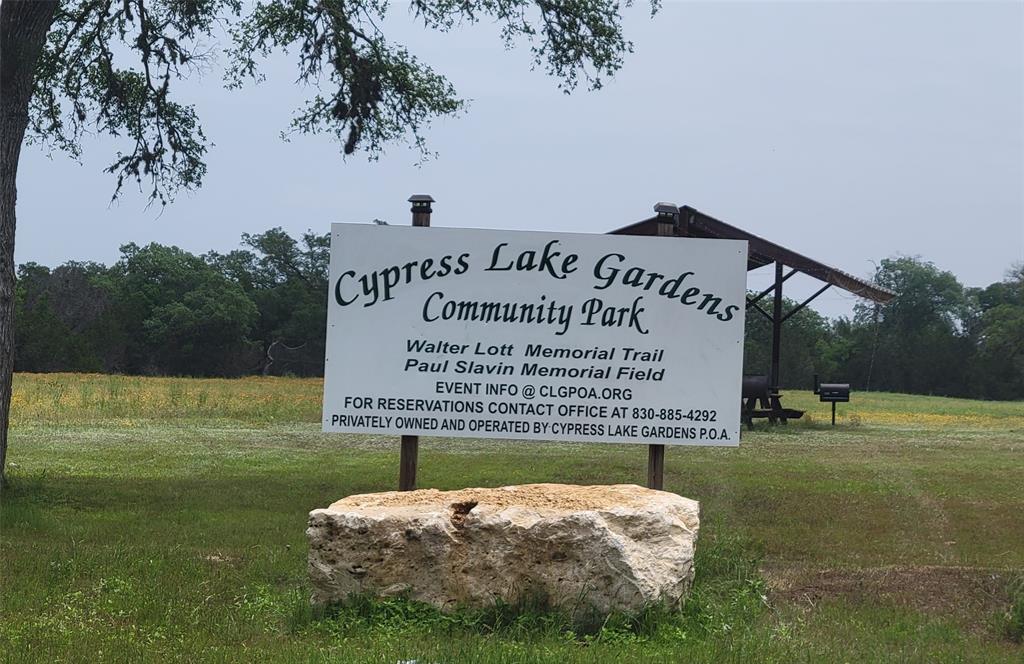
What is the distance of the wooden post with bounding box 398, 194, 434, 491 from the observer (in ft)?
28.4

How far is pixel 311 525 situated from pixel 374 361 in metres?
2.22

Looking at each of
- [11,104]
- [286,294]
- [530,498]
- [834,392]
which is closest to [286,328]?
[286,294]

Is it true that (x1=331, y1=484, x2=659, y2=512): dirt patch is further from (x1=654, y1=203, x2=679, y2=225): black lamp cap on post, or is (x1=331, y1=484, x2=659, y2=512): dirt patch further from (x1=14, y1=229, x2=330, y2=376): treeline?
(x1=14, y1=229, x2=330, y2=376): treeline

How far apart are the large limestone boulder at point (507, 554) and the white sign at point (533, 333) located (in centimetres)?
193

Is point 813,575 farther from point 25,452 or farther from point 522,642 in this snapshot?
point 25,452

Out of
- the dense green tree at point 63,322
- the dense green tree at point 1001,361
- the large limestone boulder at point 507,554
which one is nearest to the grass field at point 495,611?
the large limestone boulder at point 507,554

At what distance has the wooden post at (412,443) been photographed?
8664 millimetres

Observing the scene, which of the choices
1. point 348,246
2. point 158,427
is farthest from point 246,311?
point 348,246

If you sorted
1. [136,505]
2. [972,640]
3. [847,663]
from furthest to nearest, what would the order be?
[136,505] < [972,640] < [847,663]

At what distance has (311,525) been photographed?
6.54m

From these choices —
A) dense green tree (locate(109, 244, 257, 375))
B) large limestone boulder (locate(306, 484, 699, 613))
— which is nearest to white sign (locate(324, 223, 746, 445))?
large limestone boulder (locate(306, 484, 699, 613))

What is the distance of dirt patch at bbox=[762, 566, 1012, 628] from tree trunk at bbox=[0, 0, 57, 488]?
756cm

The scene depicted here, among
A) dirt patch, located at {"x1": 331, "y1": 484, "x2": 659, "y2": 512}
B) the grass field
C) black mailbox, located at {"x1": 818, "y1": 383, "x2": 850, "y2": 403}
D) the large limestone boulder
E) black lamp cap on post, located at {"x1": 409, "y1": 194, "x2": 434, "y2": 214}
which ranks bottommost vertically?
the grass field

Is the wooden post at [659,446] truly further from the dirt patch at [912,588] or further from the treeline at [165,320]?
the treeline at [165,320]
